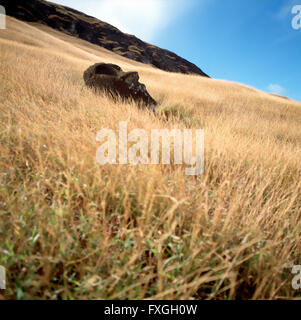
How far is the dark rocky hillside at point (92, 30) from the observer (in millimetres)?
39625

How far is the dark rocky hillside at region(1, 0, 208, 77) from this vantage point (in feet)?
130

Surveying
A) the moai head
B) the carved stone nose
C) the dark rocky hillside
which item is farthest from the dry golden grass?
the dark rocky hillside

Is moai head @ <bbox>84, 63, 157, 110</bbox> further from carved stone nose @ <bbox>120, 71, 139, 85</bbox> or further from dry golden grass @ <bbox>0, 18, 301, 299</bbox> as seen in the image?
dry golden grass @ <bbox>0, 18, 301, 299</bbox>

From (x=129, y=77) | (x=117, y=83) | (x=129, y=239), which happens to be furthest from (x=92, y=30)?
(x=129, y=239)

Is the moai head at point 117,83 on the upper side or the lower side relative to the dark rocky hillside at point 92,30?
lower

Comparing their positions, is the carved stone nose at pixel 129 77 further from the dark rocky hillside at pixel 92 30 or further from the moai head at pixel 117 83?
the dark rocky hillside at pixel 92 30

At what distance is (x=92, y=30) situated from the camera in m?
51.1

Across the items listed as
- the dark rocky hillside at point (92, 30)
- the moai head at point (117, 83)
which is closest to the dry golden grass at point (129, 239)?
the moai head at point (117, 83)

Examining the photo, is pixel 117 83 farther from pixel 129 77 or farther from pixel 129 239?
pixel 129 239

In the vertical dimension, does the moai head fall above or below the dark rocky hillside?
below

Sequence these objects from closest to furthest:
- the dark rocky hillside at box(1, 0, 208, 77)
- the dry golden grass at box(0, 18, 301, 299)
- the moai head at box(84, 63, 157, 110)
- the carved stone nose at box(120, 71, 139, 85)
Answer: the dry golden grass at box(0, 18, 301, 299) → the moai head at box(84, 63, 157, 110) → the carved stone nose at box(120, 71, 139, 85) → the dark rocky hillside at box(1, 0, 208, 77)

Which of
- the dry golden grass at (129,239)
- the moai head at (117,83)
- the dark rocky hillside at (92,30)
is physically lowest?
the dry golden grass at (129,239)
